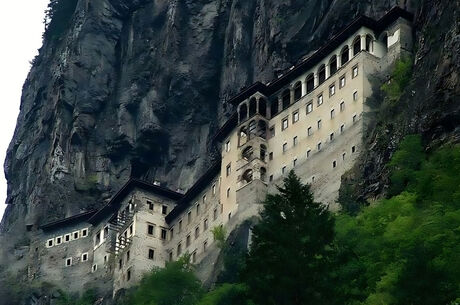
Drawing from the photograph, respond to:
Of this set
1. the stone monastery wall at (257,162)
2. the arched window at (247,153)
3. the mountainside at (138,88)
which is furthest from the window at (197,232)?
the mountainside at (138,88)

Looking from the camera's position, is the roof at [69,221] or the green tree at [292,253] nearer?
the green tree at [292,253]

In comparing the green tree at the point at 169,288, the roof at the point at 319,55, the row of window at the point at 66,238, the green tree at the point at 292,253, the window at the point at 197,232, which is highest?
the roof at the point at 319,55

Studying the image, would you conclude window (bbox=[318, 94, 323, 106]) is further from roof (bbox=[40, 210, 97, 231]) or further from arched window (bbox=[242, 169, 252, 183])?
roof (bbox=[40, 210, 97, 231])

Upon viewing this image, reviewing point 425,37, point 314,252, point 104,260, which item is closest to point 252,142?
point 425,37

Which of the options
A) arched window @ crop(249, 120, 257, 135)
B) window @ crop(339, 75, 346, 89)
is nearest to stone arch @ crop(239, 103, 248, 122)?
arched window @ crop(249, 120, 257, 135)

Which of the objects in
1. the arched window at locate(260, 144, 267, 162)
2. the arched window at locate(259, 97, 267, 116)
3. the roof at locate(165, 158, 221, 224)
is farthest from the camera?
the roof at locate(165, 158, 221, 224)

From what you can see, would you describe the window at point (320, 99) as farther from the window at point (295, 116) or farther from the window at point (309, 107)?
the window at point (295, 116)

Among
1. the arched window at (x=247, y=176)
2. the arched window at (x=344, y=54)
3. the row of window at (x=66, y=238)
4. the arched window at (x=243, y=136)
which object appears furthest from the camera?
the row of window at (x=66, y=238)
